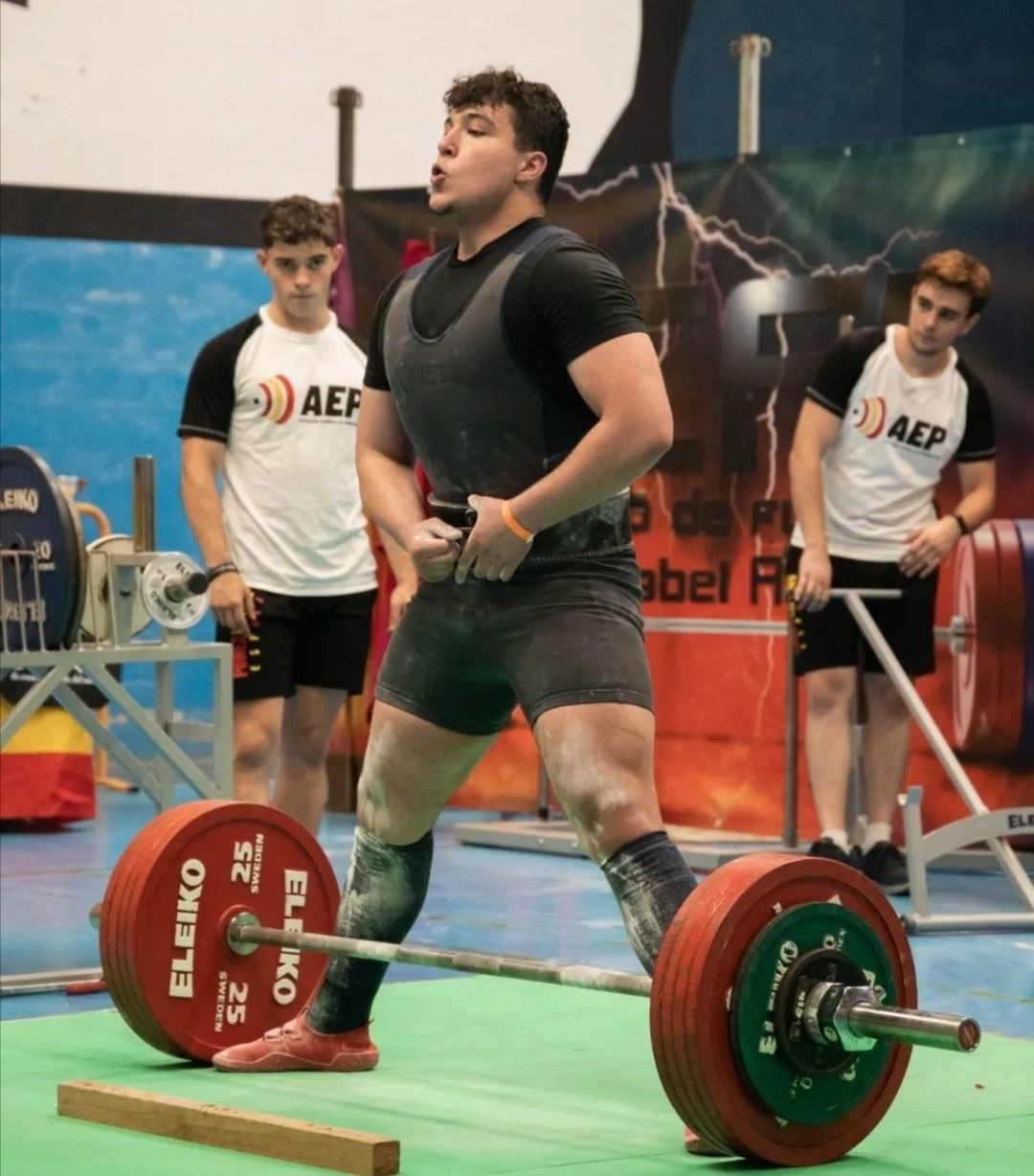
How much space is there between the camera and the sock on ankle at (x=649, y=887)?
331 centimetres

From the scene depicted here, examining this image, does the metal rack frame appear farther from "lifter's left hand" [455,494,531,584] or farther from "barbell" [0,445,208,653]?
"lifter's left hand" [455,494,531,584]

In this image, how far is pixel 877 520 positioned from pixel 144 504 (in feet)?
7.33

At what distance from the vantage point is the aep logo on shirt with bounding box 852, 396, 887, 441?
6.48 metres

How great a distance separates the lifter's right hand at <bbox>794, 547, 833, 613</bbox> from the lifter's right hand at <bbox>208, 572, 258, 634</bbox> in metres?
1.80

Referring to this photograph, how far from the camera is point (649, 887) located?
10.9 ft

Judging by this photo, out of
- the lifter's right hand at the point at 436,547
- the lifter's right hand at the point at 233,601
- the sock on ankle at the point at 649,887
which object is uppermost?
the lifter's right hand at the point at 436,547

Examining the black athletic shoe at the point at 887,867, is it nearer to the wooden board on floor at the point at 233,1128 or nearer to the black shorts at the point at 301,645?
the black shorts at the point at 301,645

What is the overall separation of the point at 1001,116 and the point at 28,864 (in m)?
5.11

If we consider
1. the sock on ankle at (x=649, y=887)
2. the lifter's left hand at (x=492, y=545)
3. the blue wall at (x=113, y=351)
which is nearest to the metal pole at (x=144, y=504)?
the lifter's left hand at (x=492, y=545)

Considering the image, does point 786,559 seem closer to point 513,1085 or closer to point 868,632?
point 868,632

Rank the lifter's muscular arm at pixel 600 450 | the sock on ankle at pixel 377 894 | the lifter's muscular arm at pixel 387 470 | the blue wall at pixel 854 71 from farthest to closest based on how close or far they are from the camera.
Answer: the blue wall at pixel 854 71
the sock on ankle at pixel 377 894
the lifter's muscular arm at pixel 387 470
the lifter's muscular arm at pixel 600 450

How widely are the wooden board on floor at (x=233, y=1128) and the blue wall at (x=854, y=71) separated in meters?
6.72

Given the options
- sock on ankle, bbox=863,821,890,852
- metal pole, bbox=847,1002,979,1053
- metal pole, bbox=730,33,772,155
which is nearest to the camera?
metal pole, bbox=847,1002,979,1053

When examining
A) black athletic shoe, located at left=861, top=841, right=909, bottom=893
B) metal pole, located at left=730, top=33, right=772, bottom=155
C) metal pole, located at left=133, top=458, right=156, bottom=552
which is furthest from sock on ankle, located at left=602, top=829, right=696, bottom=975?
metal pole, located at left=730, top=33, right=772, bottom=155
